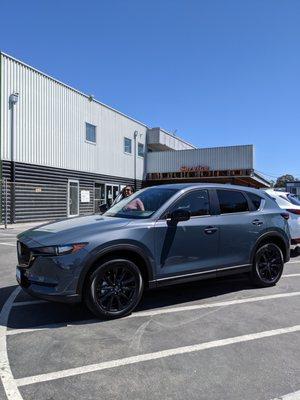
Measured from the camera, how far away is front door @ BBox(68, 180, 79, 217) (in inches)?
970

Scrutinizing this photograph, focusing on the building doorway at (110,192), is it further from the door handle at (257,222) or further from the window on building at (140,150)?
the door handle at (257,222)

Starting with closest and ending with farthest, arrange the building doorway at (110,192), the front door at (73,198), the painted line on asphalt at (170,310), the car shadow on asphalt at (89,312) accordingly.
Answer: the painted line on asphalt at (170,310) < the car shadow on asphalt at (89,312) < the front door at (73,198) < the building doorway at (110,192)

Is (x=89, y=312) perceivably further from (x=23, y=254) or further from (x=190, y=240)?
(x=190, y=240)

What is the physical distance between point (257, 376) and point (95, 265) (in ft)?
7.43

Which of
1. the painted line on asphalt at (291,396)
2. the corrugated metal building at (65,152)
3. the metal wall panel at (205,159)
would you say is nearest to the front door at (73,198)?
the corrugated metal building at (65,152)

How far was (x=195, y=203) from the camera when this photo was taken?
6.39 m

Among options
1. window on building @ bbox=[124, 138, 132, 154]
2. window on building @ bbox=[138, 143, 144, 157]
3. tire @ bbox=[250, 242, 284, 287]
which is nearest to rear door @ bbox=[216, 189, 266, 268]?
tire @ bbox=[250, 242, 284, 287]

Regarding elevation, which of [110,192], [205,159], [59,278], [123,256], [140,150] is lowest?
[59,278]

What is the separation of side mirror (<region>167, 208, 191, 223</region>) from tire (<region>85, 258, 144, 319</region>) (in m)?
0.84

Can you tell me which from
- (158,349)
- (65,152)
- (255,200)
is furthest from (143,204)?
A: (65,152)

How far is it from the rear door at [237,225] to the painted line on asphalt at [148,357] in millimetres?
1614

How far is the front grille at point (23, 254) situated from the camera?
5.38m

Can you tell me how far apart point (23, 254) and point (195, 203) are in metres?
2.50

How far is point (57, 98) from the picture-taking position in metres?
22.8
